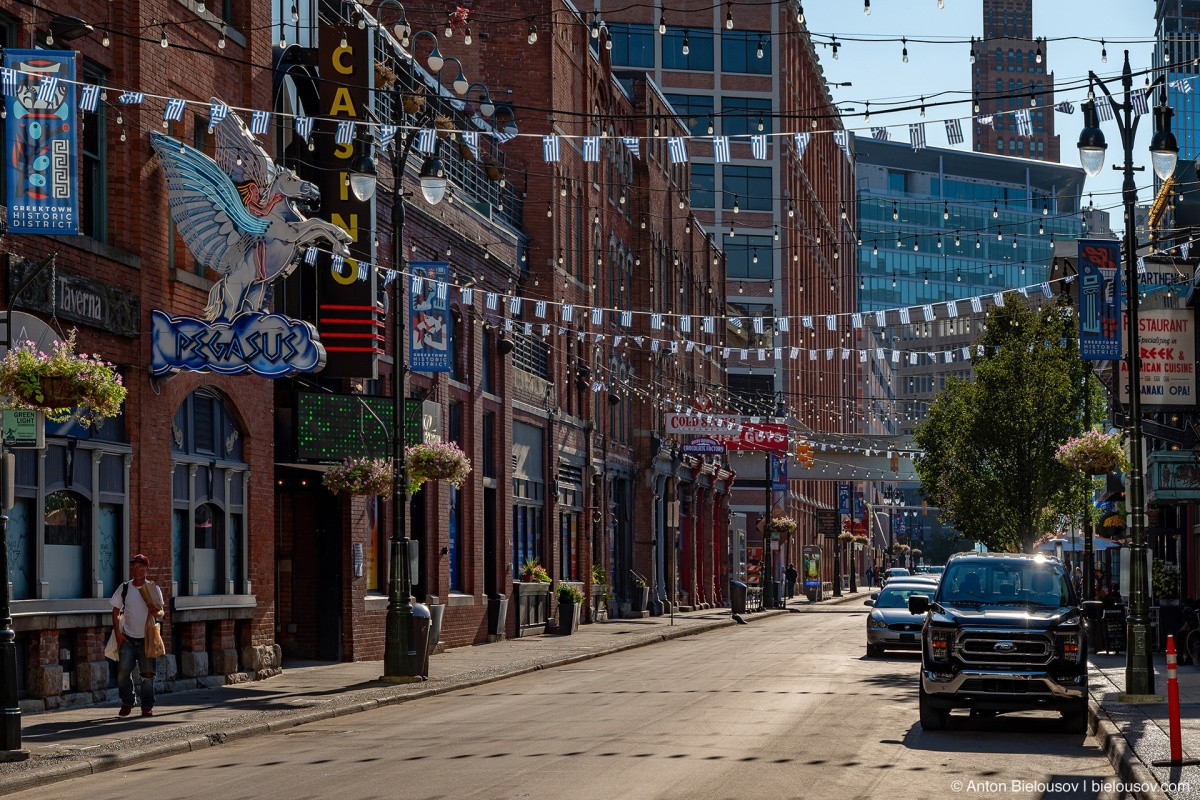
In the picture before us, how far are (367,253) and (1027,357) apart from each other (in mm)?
22264

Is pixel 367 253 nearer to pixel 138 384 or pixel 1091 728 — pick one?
pixel 138 384

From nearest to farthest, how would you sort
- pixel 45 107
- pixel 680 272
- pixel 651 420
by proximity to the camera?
pixel 45 107
pixel 651 420
pixel 680 272

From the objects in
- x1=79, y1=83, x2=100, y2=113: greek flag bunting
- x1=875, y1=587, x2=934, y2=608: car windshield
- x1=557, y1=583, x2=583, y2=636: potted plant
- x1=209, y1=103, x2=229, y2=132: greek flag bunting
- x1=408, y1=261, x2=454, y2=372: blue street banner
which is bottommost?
x1=557, y1=583, x2=583, y2=636: potted plant

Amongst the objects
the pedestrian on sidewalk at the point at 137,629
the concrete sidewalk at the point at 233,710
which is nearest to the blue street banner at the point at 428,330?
the concrete sidewalk at the point at 233,710

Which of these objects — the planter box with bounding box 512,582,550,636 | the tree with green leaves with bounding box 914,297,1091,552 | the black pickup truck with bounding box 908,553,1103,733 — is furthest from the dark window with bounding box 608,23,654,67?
the black pickup truck with bounding box 908,553,1103,733

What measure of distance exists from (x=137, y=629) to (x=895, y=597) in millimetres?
18614

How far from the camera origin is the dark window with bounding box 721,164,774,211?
340ft

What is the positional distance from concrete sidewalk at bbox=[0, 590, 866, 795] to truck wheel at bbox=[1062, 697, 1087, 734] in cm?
891

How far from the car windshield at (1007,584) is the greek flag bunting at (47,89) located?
1168cm

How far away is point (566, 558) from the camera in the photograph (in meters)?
49.7

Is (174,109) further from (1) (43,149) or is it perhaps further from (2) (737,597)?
(2) (737,597)

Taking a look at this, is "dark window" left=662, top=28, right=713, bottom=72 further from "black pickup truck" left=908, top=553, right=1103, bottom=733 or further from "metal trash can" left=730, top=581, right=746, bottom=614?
"black pickup truck" left=908, top=553, right=1103, bottom=733

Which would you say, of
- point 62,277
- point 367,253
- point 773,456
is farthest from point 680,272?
point 62,277

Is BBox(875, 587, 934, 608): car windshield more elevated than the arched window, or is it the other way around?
the arched window
